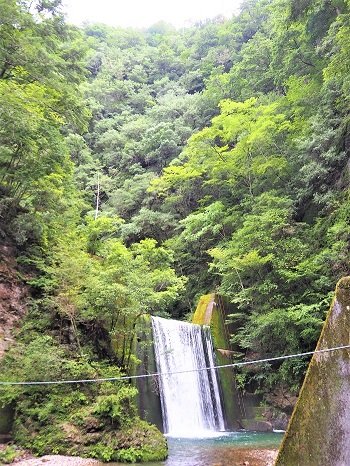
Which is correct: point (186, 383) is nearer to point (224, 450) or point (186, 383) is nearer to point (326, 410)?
point (224, 450)

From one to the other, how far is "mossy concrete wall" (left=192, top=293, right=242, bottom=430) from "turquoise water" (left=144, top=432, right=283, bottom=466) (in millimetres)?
1281

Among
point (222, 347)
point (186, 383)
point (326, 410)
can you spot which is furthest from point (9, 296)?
point (326, 410)

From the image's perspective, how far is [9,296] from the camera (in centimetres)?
995

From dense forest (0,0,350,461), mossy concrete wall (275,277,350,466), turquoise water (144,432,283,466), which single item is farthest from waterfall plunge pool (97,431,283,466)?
mossy concrete wall (275,277,350,466)

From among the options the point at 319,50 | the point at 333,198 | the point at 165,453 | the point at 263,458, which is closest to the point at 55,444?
the point at 165,453

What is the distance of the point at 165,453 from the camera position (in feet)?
25.6

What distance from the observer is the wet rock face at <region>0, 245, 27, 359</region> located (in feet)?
30.2

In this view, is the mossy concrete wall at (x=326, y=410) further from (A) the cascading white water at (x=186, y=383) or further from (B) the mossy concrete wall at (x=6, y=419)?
(A) the cascading white water at (x=186, y=383)

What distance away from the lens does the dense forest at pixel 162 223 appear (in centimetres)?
844

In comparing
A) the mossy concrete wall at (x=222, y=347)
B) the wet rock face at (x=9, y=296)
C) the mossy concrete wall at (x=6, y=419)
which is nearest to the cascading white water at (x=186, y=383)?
the mossy concrete wall at (x=222, y=347)

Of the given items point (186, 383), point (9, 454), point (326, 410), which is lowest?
point (9, 454)

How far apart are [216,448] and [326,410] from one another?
5.99 metres

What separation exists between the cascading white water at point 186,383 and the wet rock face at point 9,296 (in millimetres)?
4106

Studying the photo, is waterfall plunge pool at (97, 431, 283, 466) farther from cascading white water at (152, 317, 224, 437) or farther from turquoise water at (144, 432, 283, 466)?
cascading white water at (152, 317, 224, 437)
